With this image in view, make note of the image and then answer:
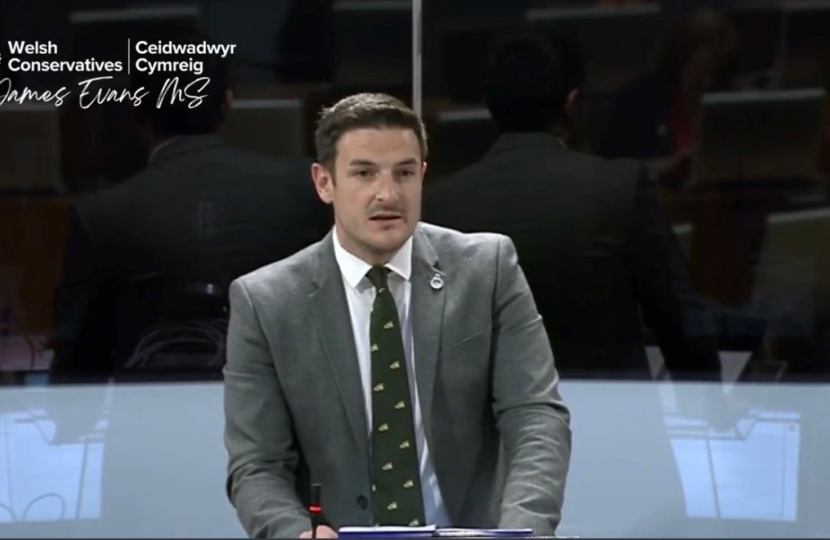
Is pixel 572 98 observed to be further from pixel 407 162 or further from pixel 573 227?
pixel 407 162

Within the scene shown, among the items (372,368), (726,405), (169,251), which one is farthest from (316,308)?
(726,405)

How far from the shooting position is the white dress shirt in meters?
2.45

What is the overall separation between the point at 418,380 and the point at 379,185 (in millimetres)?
314

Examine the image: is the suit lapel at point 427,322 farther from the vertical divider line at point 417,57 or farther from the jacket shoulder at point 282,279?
the vertical divider line at point 417,57

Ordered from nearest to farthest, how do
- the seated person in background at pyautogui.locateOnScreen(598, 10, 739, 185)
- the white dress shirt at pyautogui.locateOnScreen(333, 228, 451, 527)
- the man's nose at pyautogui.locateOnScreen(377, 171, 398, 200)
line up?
the man's nose at pyautogui.locateOnScreen(377, 171, 398, 200) < the white dress shirt at pyautogui.locateOnScreen(333, 228, 451, 527) < the seated person in background at pyautogui.locateOnScreen(598, 10, 739, 185)

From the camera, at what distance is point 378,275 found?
245 cm

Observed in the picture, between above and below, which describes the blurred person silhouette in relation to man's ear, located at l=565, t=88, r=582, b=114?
below

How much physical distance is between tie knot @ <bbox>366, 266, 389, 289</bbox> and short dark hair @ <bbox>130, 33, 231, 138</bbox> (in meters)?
0.94

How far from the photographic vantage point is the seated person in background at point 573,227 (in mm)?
3254

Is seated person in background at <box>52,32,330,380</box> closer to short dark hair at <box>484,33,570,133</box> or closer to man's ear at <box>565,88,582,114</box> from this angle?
short dark hair at <box>484,33,570,133</box>

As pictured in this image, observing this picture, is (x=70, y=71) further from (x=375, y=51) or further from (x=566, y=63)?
(x=566, y=63)

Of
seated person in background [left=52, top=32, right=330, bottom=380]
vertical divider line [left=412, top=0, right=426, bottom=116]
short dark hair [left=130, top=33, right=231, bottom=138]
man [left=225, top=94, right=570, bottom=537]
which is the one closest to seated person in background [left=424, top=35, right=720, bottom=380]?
vertical divider line [left=412, top=0, right=426, bottom=116]

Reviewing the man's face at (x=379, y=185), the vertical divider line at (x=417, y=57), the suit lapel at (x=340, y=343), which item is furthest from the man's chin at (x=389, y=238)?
the vertical divider line at (x=417, y=57)

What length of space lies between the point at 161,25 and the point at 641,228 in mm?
1092
